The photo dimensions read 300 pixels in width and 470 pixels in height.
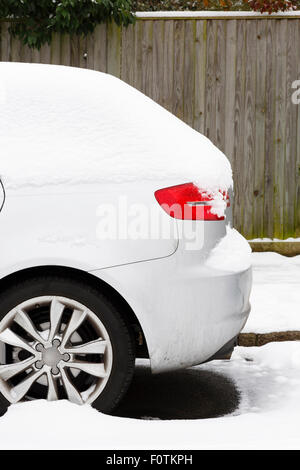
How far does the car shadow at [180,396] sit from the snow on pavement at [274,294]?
765 millimetres

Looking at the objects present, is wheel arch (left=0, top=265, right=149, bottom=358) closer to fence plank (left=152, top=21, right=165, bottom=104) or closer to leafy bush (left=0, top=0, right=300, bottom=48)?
leafy bush (left=0, top=0, right=300, bottom=48)

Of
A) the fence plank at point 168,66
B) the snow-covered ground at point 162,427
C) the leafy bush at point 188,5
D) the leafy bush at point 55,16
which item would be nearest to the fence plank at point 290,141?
the fence plank at point 168,66

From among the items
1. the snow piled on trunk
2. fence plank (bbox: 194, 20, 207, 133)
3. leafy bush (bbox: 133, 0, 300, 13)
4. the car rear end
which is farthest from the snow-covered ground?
leafy bush (bbox: 133, 0, 300, 13)

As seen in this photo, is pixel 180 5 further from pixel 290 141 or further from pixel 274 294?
pixel 274 294

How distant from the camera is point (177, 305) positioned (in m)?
3.89

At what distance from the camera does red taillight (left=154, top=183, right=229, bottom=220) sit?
12.8 feet

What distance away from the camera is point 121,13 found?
8.66 meters

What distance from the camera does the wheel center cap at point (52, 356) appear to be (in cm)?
397

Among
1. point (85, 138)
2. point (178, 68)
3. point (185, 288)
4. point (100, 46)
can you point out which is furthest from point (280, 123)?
point (185, 288)

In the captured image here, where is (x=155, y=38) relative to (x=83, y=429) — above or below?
above

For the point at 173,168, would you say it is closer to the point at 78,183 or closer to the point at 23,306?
the point at 78,183

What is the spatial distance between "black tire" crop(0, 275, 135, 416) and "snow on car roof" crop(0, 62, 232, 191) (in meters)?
0.46

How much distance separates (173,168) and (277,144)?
514cm

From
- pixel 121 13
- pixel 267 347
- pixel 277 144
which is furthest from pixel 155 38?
pixel 267 347
